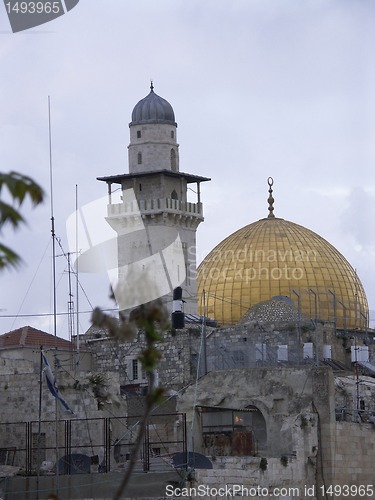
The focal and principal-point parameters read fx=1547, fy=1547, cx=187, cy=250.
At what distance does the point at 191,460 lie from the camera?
3728 centimetres

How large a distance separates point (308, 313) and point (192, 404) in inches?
556

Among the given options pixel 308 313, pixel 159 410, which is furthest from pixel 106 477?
pixel 308 313

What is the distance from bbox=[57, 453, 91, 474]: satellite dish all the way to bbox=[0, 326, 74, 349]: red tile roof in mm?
10928

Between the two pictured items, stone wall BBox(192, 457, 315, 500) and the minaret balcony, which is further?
the minaret balcony

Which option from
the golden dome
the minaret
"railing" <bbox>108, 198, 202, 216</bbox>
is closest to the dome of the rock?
the minaret

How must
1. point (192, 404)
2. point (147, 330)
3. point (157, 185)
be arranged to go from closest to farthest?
point (147, 330) → point (192, 404) → point (157, 185)

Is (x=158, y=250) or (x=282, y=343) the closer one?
(x=282, y=343)

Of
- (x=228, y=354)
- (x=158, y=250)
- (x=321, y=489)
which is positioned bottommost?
(x=321, y=489)

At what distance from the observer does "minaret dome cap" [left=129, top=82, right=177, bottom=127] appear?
195 ft

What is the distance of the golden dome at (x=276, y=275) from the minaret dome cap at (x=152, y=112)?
5.80m

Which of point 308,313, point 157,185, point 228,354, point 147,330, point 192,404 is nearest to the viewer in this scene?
point 147,330

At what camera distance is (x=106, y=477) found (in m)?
37.5

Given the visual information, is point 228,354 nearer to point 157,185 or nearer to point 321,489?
point 321,489

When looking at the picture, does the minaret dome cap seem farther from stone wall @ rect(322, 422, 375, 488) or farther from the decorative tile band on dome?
stone wall @ rect(322, 422, 375, 488)
